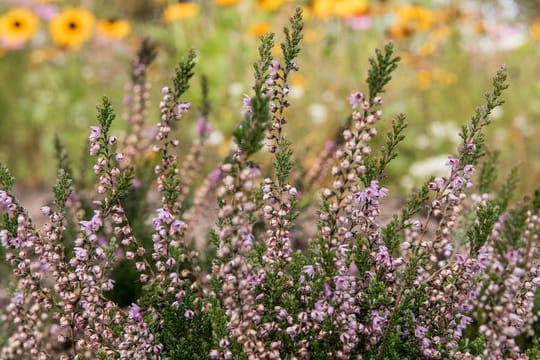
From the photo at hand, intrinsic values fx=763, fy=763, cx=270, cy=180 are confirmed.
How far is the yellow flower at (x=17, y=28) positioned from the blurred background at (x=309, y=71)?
12mm

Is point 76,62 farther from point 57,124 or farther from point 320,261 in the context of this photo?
point 320,261

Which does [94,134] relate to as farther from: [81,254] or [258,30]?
[258,30]

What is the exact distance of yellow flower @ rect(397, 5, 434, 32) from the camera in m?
7.46

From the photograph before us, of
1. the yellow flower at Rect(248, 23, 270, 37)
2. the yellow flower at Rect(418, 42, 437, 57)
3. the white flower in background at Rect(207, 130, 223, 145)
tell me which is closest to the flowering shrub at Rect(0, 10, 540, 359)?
the white flower in background at Rect(207, 130, 223, 145)

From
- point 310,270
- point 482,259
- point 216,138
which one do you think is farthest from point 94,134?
point 216,138

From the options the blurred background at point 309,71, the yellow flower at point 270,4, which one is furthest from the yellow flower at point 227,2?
the yellow flower at point 270,4

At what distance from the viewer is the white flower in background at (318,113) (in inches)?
274

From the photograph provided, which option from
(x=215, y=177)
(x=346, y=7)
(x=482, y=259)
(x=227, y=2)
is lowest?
(x=482, y=259)

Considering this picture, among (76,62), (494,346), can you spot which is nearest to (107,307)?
→ (494,346)

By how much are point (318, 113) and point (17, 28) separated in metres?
2.90

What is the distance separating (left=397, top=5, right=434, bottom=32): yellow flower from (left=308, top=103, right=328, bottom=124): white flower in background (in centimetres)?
131

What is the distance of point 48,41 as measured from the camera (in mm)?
8602

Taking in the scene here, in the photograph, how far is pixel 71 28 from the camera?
702 cm

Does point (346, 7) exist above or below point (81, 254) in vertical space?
above
